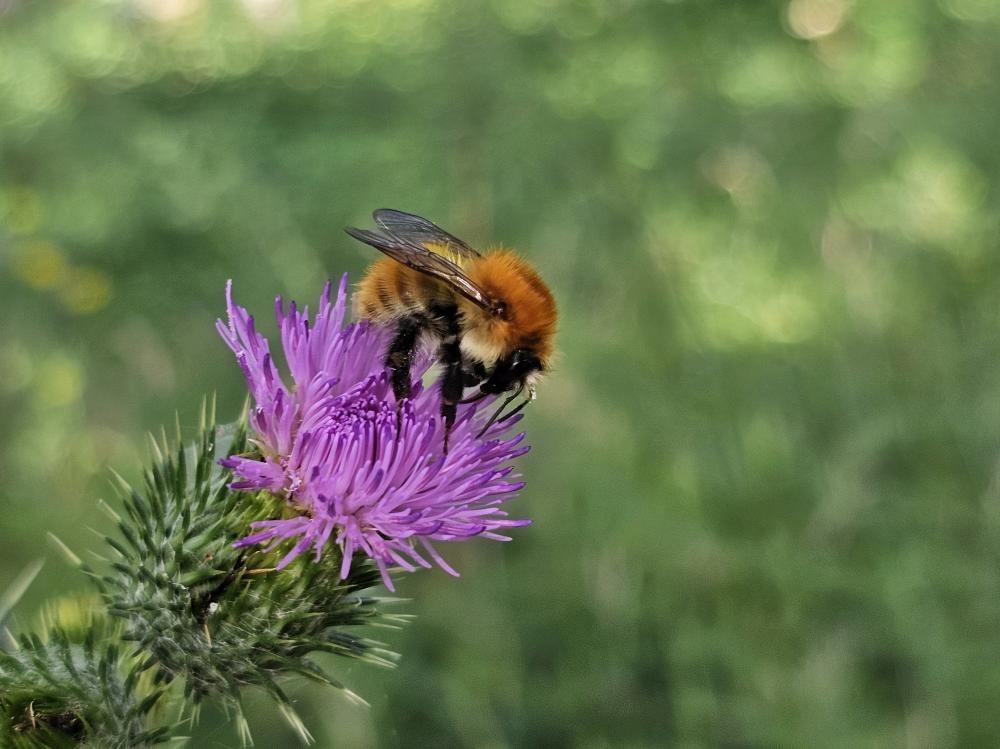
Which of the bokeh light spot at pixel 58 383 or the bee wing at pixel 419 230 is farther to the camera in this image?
the bokeh light spot at pixel 58 383

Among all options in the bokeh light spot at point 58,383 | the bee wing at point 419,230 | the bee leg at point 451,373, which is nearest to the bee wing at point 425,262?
the bee leg at point 451,373

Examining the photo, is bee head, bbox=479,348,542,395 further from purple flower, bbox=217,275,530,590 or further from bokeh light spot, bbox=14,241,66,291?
bokeh light spot, bbox=14,241,66,291

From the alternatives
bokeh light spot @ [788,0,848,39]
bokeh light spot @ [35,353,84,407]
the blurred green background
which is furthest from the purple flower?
bokeh light spot @ [788,0,848,39]

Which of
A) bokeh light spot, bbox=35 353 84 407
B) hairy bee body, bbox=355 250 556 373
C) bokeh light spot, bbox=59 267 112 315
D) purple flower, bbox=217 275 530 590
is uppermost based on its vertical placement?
bokeh light spot, bbox=59 267 112 315

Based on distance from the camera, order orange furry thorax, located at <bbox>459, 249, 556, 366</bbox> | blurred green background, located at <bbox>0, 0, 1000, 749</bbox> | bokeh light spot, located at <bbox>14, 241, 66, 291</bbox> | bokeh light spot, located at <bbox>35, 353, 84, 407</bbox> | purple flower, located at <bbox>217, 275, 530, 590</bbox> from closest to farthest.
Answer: purple flower, located at <bbox>217, 275, 530, 590</bbox>
orange furry thorax, located at <bbox>459, 249, 556, 366</bbox>
blurred green background, located at <bbox>0, 0, 1000, 749</bbox>
bokeh light spot, located at <bbox>14, 241, 66, 291</bbox>
bokeh light spot, located at <bbox>35, 353, 84, 407</bbox>

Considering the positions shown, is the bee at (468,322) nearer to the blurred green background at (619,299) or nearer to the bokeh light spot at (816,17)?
the blurred green background at (619,299)

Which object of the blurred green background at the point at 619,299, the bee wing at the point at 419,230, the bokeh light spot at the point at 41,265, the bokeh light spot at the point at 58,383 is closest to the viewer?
the bee wing at the point at 419,230

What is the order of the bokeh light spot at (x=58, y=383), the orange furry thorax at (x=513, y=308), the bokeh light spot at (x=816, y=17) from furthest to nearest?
the bokeh light spot at (x=816, y=17) → the bokeh light spot at (x=58, y=383) → the orange furry thorax at (x=513, y=308)

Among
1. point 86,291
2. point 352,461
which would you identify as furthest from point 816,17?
point 352,461
